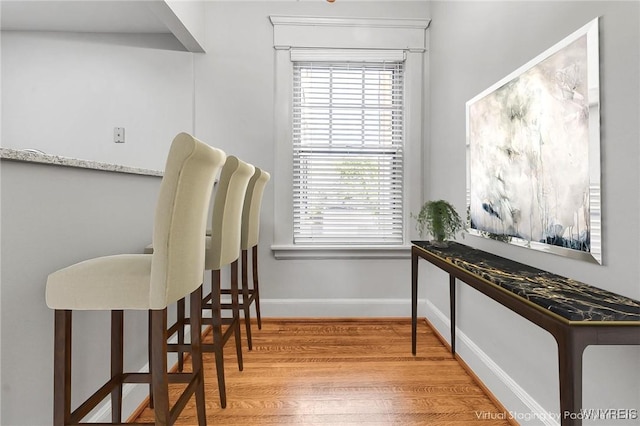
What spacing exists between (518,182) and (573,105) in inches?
16.8

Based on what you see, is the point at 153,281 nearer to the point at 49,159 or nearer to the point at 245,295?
the point at 49,159

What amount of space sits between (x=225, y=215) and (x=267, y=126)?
1.53 meters

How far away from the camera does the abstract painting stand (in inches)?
46.6

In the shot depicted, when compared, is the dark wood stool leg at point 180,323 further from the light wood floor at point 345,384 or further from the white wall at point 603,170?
the white wall at point 603,170

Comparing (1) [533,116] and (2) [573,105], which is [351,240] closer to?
(1) [533,116]

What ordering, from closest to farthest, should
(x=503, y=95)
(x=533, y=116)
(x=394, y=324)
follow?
(x=533, y=116) → (x=503, y=95) → (x=394, y=324)

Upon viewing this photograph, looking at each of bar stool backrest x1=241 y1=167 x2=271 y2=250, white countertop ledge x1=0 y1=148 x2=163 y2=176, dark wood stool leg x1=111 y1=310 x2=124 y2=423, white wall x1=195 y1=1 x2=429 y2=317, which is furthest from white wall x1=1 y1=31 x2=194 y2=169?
dark wood stool leg x1=111 y1=310 x2=124 y2=423

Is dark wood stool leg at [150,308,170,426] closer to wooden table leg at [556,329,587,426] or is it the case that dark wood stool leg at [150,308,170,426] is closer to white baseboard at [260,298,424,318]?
wooden table leg at [556,329,587,426]

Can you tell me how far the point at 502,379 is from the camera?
1.76m

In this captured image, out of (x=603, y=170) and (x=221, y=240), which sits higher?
(x=603, y=170)

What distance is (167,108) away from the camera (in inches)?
117

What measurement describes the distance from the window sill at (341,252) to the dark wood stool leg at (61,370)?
6.38 feet

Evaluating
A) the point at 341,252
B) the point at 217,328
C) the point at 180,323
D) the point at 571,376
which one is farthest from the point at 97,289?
the point at 341,252

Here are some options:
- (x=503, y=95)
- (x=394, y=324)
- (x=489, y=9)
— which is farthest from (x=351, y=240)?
(x=489, y=9)
